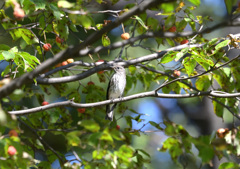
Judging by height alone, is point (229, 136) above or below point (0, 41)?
above

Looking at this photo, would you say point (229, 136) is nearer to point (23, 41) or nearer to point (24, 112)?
point (24, 112)

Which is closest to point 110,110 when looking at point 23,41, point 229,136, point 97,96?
point 97,96

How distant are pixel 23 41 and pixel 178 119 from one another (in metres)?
3.74

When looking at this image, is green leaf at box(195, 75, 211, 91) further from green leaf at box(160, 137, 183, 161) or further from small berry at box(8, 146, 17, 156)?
small berry at box(8, 146, 17, 156)

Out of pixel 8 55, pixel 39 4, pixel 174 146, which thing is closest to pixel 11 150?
pixel 8 55

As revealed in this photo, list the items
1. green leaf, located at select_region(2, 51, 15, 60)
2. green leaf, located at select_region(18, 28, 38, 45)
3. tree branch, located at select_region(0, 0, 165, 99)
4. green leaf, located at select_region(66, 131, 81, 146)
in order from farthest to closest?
green leaf, located at select_region(18, 28, 38, 45) < green leaf, located at select_region(2, 51, 15, 60) < green leaf, located at select_region(66, 131, 81, 146) < tree branch, located at select_region(0, 0, 165, 99)

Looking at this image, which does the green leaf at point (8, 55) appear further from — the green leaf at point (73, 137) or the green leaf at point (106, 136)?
the green leaf at point (106, 136)

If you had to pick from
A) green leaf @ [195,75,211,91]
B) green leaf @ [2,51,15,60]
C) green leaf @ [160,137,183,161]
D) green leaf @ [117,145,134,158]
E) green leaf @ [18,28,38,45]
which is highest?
green leaf @ [2,51,15,60]

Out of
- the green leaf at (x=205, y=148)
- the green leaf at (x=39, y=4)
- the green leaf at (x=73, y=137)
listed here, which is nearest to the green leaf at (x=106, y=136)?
the green leaf at (x=73, y=137)

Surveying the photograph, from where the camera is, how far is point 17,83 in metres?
1.48

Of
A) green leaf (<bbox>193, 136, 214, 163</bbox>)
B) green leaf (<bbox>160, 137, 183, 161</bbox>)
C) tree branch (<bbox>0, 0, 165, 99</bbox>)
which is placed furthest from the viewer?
green leaf (<bbox>160, 137, 183, 161</bbox>)

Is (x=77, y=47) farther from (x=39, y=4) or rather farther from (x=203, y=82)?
(x=203, y=82)

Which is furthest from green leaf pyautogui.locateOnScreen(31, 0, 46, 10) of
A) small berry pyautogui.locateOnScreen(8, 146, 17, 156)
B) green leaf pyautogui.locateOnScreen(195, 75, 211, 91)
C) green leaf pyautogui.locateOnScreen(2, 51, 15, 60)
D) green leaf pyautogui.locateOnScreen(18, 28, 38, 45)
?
green leaf pyautogui.locateOnScreen(195, 75, 211, 91)

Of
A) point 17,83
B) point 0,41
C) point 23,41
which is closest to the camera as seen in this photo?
point 17,83
